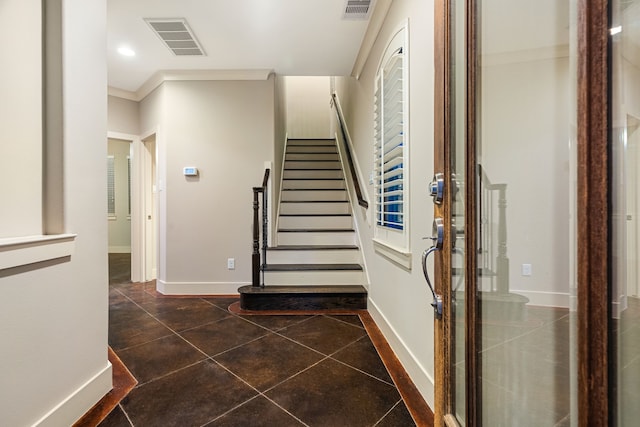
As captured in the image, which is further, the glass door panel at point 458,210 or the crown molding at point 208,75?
the crown molding at point 208,75

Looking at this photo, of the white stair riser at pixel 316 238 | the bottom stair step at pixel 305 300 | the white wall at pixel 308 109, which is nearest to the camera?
the bottom stair step at pixel 305 300

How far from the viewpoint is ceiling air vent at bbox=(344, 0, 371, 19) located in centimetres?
232

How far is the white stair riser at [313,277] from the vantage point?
127 inches

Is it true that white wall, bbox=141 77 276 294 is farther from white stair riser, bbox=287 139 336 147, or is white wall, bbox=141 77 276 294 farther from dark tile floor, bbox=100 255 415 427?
white stair riser, bbox=287 139 336 147

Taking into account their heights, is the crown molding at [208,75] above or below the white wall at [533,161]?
above

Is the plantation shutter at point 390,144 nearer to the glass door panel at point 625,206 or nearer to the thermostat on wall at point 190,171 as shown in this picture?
the glass door panel at point 625,206

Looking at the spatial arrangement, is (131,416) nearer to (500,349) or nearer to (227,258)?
(500,349)

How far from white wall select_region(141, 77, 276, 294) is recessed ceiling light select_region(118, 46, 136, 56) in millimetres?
508

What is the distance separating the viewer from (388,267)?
7.60 ft

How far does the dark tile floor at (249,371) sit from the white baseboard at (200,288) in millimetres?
551

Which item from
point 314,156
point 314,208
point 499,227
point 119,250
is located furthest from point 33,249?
point 119,250

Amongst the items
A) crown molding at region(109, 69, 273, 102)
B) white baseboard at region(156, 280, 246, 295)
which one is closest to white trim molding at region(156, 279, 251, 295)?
white baseboard at region(156, 280, 246, 295)

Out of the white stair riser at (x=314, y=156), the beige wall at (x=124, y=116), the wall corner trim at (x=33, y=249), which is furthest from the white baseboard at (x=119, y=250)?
the wall corner trim at (x=33, y=249)

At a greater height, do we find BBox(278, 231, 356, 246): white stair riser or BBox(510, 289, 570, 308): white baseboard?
BBox(510, 289, 570, 308): white baseboard
